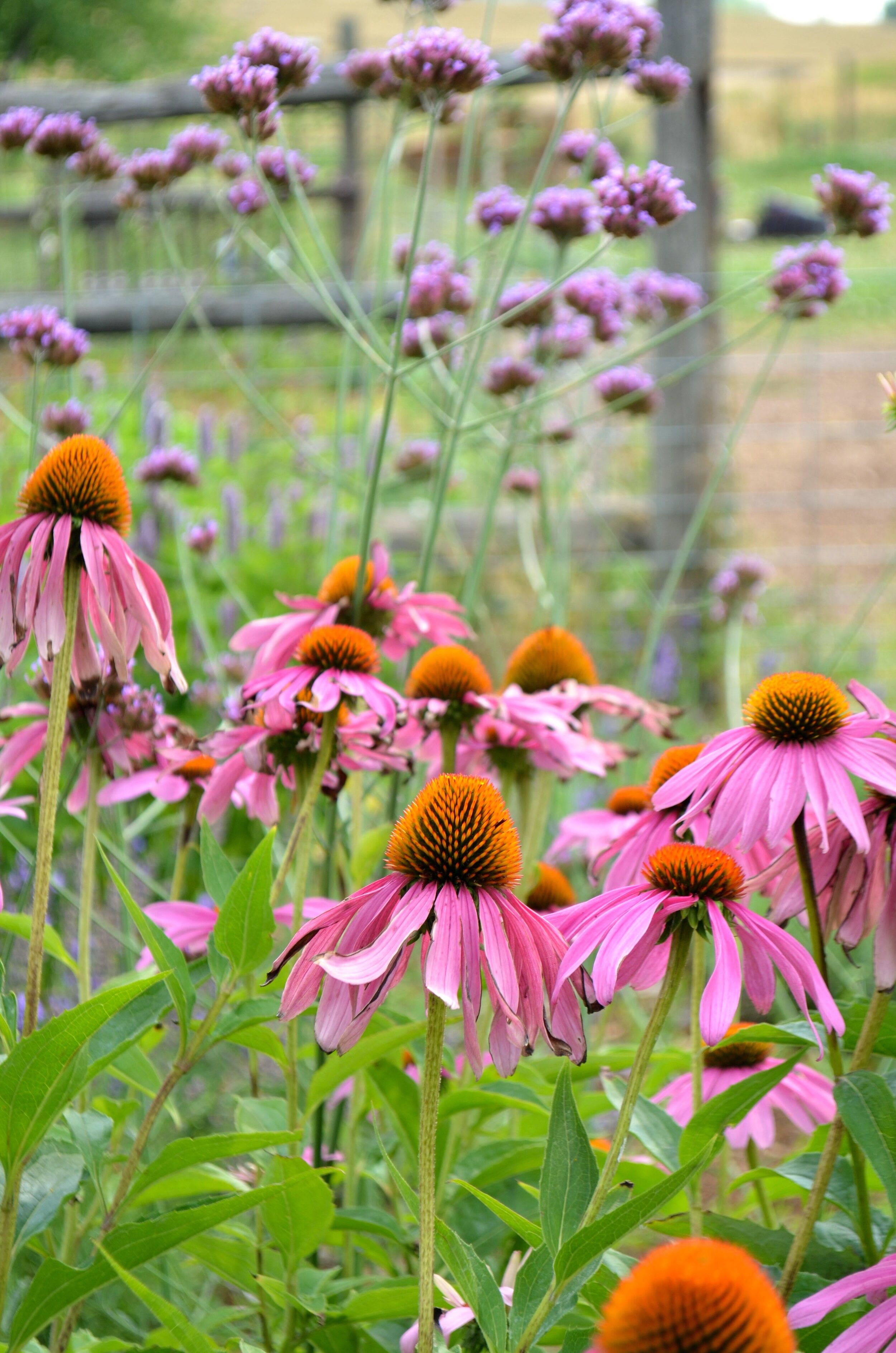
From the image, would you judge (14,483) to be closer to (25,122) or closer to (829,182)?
(25,122)

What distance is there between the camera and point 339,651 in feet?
2.96

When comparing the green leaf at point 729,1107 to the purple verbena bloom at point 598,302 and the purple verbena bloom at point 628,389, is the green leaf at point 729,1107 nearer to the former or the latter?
the purple verbena bloom at point 598,302

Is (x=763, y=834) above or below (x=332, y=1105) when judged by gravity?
above

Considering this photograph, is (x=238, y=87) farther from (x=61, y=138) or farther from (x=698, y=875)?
(x=698, y=875)

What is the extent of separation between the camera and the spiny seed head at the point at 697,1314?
40 centimetres

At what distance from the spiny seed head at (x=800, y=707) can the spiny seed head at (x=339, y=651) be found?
0.29 metres

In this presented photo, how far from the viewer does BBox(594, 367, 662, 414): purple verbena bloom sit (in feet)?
6.05

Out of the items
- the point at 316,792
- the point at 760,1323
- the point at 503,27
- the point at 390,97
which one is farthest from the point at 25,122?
the point at 503,27

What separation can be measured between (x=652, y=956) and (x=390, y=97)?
1.01 metres

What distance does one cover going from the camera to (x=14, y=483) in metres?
2.76

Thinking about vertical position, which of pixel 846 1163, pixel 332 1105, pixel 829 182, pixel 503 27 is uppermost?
pixel 503 27

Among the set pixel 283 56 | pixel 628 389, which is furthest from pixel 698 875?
pixel 628 389

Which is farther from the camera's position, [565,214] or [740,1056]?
[565,214]

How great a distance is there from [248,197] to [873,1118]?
3.86 ft
